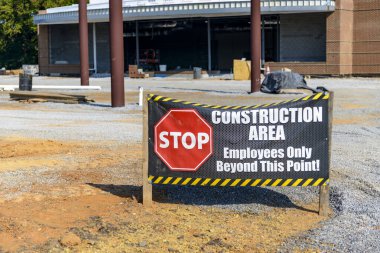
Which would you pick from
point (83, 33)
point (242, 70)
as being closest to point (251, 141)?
point (83, 33)

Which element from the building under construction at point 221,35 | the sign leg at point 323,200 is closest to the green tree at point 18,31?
the building under construction at point 221,35

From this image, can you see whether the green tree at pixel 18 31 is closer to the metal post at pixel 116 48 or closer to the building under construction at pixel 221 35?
the building under construction at pixel 221 35

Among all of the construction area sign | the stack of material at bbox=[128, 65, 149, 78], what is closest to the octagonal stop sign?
the construction area sign

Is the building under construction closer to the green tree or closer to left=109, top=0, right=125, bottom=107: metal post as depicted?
the green tree

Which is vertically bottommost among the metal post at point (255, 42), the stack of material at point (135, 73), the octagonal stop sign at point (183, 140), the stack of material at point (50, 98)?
the stack of material at point (50, 98)

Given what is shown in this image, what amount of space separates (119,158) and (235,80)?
3308cm

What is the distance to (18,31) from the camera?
213 feet

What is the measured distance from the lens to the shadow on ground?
26.9 ft

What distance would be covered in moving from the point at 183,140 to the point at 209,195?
1.10m

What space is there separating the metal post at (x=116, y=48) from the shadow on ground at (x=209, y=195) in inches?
566

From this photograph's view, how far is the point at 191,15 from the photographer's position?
4822 centimetres

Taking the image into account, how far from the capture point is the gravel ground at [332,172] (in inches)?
269

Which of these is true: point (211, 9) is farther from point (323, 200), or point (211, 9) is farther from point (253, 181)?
point (323, 200)

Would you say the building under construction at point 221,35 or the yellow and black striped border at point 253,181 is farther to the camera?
the building under construction at point 221,35
